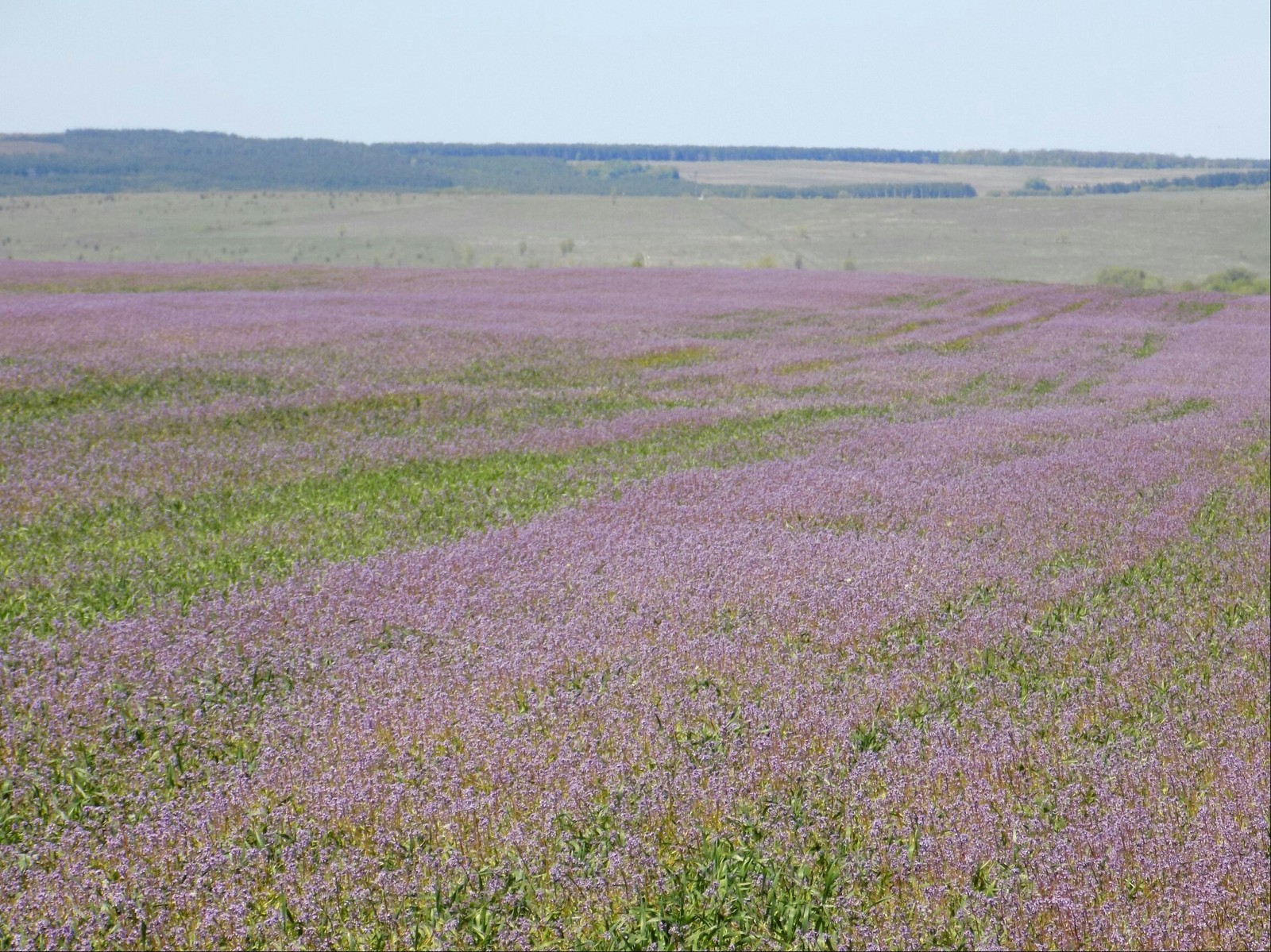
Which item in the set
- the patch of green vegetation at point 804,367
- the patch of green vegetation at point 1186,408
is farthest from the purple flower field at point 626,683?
the patch of green vegetation at point 804,367

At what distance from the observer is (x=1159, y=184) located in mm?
161500

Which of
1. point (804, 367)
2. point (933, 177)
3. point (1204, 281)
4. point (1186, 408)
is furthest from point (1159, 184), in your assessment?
point (1186, 408)

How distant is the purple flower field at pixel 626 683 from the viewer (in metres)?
3.50

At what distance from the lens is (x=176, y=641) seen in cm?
564

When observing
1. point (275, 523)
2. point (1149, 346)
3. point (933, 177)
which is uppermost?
point (933, 177)

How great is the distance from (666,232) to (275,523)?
98.4 metres

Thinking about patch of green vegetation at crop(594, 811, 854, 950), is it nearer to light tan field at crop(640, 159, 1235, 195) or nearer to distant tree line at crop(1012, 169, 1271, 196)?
distant tree line at crop(1012, 169, 1271, 196)


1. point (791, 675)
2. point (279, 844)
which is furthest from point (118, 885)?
point (791, 675)

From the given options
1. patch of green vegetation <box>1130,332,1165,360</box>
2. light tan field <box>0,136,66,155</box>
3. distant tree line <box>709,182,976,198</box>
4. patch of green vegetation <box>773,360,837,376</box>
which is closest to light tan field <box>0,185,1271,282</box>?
distant tree line <box>709,182,976,198</box>

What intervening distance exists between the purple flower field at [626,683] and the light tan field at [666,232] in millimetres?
52633

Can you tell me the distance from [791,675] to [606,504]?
12.9 ft

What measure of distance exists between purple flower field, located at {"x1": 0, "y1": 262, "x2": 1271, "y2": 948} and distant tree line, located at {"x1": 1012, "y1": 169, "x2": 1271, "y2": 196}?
15044cm

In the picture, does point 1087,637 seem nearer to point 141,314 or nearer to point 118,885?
point 118,885

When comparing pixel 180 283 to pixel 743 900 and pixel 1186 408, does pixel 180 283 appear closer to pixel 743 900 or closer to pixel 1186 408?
pixel 1186 408
